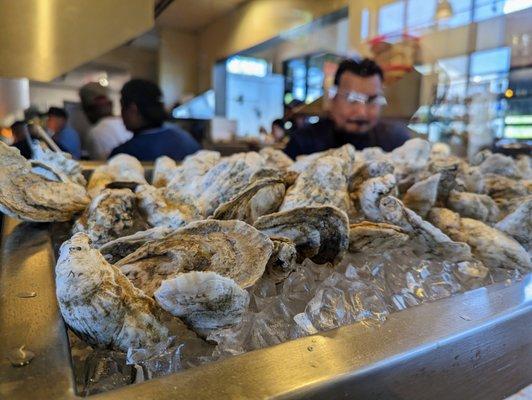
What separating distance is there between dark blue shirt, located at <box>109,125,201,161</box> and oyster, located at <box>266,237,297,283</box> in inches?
50.3

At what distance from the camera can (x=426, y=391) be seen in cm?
34

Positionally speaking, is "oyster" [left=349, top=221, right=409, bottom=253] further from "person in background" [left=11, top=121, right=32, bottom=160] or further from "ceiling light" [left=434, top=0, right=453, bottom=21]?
"ceiling light" [left=434, top=0, right=453, bottom=21]

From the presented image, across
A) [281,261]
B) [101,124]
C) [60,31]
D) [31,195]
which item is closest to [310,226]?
[281,261]

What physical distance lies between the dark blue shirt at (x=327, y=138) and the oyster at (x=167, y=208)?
0.95 m

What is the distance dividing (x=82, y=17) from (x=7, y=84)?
326 mm

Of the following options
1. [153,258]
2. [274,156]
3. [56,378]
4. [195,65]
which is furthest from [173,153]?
[56,378]

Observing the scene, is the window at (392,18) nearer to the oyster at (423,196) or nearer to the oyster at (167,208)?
the oyster at (423,196)

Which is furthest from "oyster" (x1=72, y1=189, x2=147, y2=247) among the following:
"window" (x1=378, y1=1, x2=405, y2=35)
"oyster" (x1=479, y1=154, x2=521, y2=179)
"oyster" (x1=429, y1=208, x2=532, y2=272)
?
"window" (x1=378, y1=1, x2=405, y2=35)

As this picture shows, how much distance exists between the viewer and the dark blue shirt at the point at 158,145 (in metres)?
1.61

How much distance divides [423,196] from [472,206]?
0.11 m

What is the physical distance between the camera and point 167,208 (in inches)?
22.9

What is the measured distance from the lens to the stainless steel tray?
0.27 metres

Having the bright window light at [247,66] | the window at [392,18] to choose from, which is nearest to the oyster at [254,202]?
the bright window light at [247,66]

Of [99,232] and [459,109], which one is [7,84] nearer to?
[99,232]
